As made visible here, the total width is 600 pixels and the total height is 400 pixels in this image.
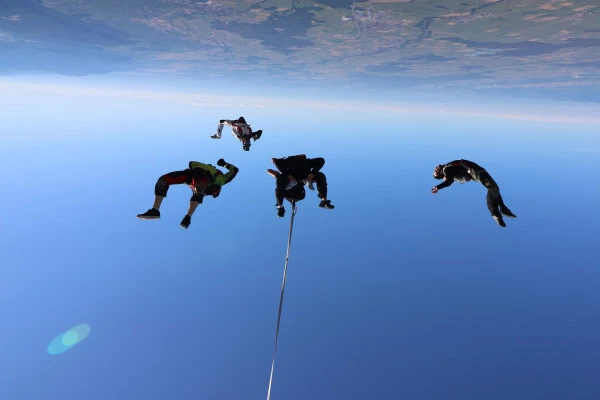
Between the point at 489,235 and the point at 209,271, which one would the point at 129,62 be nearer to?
the point at 209,271

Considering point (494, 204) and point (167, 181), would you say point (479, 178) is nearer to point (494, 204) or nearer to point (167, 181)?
point (494, 204)

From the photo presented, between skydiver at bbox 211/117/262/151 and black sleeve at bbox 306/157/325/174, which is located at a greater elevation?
skydiver at bbox 211/117/262/151

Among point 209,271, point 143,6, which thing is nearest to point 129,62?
point 143,6

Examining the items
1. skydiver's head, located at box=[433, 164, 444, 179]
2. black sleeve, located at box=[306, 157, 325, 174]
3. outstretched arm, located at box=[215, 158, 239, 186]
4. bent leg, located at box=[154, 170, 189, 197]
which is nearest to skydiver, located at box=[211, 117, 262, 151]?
outstretched arm, located at box=[215, 158, 239, 186]

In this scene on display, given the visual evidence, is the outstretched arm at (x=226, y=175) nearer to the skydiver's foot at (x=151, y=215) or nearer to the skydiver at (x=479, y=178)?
the skydiver's foot at (x=151, y=215)

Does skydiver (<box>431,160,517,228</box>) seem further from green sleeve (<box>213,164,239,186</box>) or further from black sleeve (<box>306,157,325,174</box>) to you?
green sleeve (<box>213,164,239,186</box>)

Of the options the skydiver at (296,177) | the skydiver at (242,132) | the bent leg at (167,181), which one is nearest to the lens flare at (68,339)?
the skydiver at (242,132)

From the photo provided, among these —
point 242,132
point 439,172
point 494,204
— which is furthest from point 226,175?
point 494,204
